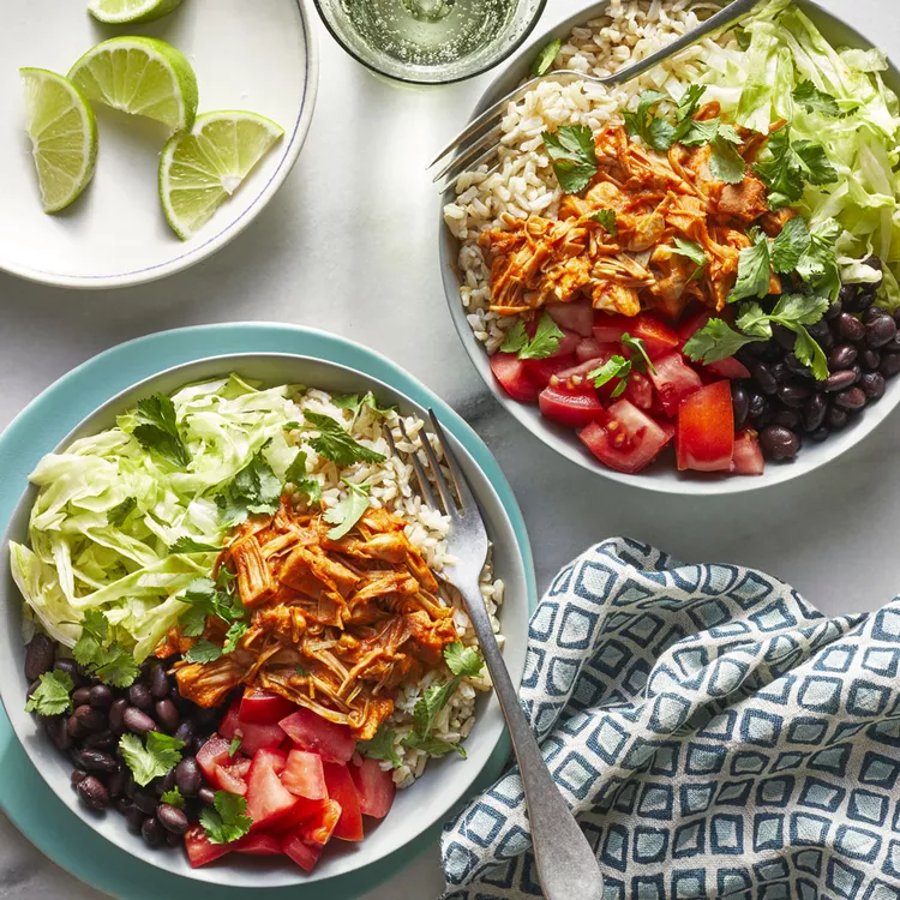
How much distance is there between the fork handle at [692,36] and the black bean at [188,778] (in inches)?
69.0

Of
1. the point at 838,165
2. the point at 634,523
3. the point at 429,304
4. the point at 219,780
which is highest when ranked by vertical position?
the point at 838,165

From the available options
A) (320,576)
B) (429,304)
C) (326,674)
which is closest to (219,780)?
(326,674)

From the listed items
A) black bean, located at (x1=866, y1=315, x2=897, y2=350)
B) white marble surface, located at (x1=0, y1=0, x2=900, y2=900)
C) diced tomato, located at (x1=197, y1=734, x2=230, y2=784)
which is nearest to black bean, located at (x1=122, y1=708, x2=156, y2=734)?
diced tomato, located at (x1=197, y1=734, x2=230, y2=784)

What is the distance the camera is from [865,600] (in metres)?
3.06

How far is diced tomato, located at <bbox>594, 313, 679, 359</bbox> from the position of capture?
2.72 m

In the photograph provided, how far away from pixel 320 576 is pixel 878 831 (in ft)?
4.69

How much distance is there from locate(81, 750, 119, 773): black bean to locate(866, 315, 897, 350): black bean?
1891 mm

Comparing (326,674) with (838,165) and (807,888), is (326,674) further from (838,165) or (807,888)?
(838,165)

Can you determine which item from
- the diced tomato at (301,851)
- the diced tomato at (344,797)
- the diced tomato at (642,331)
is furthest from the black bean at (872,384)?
the diced tomato at (301,851)

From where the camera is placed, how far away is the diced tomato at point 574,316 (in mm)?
2730

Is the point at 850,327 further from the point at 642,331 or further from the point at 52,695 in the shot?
the point at 52,695

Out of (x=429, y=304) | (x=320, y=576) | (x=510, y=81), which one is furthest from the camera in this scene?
(x=429, y=304)

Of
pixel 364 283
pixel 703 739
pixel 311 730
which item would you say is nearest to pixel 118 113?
pixel 364 283

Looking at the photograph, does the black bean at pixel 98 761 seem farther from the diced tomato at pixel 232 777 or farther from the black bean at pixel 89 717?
the diced tomato at pixel 232 777
